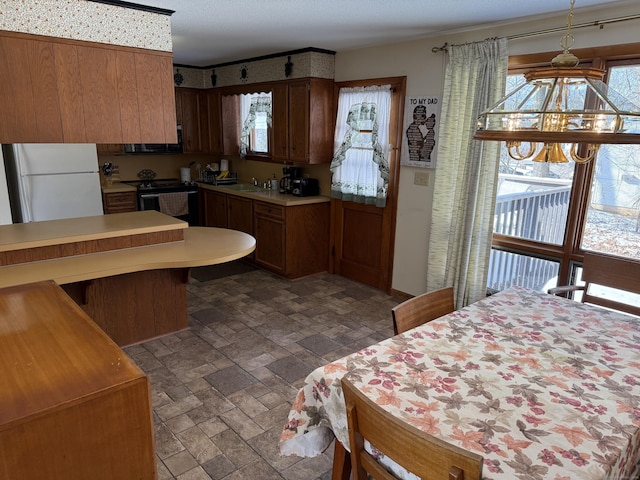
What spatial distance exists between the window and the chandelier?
183 centimetres

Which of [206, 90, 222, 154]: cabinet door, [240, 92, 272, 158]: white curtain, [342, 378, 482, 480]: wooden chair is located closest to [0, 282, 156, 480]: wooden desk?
[342, 378, 482, 480]: wooden chair

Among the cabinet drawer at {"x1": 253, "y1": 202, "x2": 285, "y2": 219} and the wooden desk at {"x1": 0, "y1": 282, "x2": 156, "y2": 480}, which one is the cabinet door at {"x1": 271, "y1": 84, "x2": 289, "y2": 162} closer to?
the cabinet drawer at {"x1": 253, "y1": 202, "x2": 285, "y2": 219}

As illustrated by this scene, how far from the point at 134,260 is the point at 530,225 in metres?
2.94

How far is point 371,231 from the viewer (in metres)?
4.63

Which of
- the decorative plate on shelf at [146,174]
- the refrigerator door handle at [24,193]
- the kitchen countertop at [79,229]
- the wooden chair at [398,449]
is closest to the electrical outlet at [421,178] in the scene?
the kitchen countertop at [79,229]

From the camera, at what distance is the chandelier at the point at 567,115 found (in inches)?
48.7

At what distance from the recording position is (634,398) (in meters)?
1.46

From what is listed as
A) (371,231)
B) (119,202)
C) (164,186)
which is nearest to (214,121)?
(164,186)

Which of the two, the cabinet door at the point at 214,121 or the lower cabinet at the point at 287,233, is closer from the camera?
the lower cabinet at the point at 287,233

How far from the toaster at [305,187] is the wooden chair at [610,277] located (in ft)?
9.88

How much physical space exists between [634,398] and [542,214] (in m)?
2.16

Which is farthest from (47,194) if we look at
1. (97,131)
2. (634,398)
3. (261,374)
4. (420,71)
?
(634,398)

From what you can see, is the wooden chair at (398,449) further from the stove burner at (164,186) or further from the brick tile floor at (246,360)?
the stove burner at (164,186)

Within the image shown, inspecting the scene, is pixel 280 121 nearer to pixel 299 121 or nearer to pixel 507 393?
pixel 299 121
